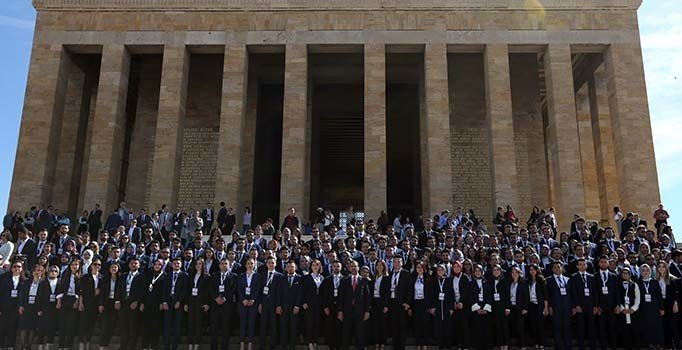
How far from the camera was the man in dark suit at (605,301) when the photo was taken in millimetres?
10844

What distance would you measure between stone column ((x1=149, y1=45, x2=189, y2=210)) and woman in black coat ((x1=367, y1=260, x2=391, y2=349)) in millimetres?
14650

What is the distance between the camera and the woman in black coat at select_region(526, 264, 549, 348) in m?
10.8

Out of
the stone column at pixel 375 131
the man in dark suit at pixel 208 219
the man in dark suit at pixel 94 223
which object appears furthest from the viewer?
the stone column at pixel 375 131

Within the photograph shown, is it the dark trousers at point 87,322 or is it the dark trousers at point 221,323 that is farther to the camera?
the dark trousers at point 87,322

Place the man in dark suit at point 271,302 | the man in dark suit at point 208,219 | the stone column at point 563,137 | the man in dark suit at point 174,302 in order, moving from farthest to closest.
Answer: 1. the stone column at point 563,137
2. the man in dark suit at point 208,219
3. the man in dark suit at point 174,302
4. the man in dark suit at point 271,302

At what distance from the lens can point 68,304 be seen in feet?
36.4

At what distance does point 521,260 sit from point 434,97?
1397 cm

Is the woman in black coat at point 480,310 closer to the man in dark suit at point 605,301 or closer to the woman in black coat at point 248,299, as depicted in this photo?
the man in dark suit at point 605,301

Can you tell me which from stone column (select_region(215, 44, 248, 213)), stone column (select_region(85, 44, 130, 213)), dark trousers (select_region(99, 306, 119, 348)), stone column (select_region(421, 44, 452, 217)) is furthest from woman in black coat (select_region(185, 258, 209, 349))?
stone column (select_region(85, 44, 130, 213))

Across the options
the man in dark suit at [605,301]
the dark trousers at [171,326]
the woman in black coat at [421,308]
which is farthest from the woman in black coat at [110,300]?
the man in dark suit at [605,301]

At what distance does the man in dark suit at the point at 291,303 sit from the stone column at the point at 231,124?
43.1 ft

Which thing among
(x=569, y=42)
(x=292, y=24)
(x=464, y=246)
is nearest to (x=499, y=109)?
(x=569, y=42)

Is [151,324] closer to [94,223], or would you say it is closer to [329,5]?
[94,223]

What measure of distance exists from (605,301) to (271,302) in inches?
235
